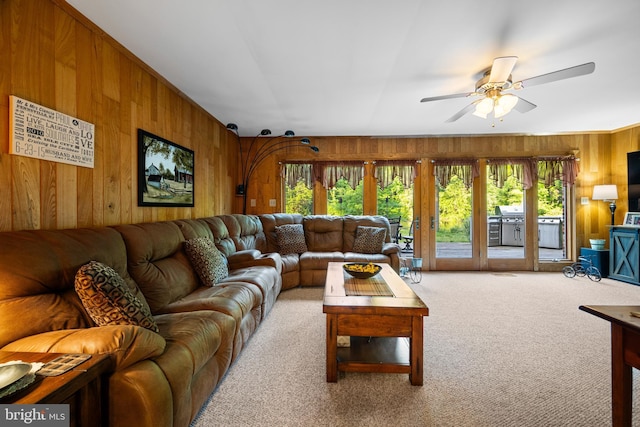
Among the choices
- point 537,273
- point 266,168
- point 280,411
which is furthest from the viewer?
point 266,168

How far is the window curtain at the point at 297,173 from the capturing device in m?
5.28

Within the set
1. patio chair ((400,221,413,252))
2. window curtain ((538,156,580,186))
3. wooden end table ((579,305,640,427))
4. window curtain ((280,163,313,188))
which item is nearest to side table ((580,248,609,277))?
window curtain ((538,156,580,186))

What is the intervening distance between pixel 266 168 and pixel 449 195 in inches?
135

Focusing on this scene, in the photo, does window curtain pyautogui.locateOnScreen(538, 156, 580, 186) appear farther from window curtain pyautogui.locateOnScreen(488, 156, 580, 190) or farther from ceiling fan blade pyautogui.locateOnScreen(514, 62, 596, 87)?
ceiling fan blade pyautogui.locateOnScreen(514, 62, 596, 87)

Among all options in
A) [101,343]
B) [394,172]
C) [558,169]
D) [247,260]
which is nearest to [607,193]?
[558,169]

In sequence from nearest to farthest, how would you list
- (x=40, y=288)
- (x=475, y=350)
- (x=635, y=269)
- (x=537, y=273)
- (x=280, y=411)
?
(x=40, y=288)
(x=280, y=411)
(x=475, y=350)
(x=635, y=269)
(x=537, y=273)

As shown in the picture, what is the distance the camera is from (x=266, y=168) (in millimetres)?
5336

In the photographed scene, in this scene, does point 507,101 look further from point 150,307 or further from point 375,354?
point 150,307

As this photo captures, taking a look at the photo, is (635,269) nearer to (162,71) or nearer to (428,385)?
(428,385)

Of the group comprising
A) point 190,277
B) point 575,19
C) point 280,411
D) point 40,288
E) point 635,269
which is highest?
point 575,19

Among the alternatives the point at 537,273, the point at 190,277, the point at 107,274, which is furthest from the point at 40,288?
the point at 537,273

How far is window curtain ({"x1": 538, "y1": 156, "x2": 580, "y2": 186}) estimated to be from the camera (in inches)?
195

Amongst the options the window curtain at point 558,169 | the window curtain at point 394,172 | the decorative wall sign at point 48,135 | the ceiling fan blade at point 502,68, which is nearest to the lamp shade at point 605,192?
the window curtain at point 558,169

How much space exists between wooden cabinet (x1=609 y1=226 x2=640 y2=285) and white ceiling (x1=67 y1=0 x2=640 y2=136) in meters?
1.83
